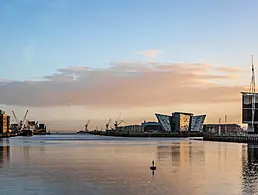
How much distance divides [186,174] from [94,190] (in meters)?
14.5

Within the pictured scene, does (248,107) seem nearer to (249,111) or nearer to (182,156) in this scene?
(249,111)

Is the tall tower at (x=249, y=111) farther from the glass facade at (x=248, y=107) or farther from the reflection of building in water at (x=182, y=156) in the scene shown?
the reflection of building in water at (x=182, y=156)

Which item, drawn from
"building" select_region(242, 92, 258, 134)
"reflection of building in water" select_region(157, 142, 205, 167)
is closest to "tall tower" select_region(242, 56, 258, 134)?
"building" select_region(242, 92, 258, 134)

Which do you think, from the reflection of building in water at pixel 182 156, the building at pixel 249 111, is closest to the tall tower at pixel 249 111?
the building at pixel 249 111

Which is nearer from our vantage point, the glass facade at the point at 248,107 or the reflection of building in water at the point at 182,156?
the reflection of building in water at the point at 182,156

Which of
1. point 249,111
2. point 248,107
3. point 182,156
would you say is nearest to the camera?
point 182,156

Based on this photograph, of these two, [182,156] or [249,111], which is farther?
[249,111]

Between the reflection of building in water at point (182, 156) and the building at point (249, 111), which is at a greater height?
the building at point (249, 111)

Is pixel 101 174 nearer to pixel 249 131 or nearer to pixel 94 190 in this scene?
pixel 94 190

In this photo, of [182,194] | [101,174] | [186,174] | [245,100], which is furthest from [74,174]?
[245,100]

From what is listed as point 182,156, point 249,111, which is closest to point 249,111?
point 249,111

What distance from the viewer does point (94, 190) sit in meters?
34.7

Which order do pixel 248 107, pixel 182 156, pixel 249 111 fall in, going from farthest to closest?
pixel 248 107
pixel 249 111
pixel 182 156

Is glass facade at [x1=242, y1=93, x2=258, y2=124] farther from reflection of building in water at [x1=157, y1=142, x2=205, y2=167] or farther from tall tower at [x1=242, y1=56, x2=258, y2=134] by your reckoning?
reflection of building in water at [x1=157, y1=142, x2=205, y2=167]
